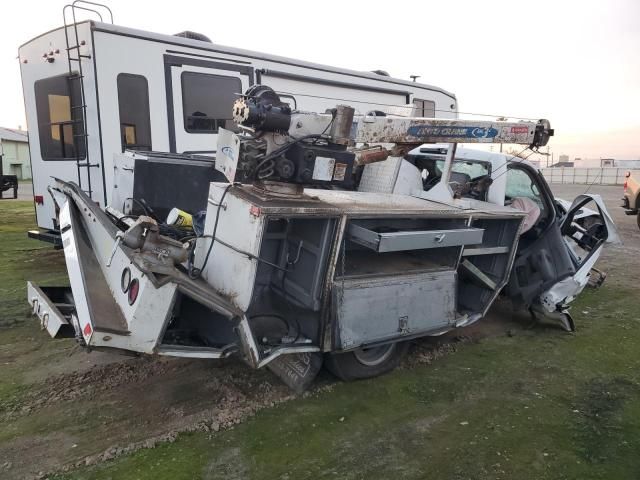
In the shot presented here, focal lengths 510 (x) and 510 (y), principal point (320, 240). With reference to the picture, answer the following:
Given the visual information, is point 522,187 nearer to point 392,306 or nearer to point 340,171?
point 392,306

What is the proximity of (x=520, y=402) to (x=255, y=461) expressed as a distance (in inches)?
84.3

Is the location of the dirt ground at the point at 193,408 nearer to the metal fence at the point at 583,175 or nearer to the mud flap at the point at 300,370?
the mud flap at the point at 300,370

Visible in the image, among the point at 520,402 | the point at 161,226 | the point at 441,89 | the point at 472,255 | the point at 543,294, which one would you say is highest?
the point at 441,89

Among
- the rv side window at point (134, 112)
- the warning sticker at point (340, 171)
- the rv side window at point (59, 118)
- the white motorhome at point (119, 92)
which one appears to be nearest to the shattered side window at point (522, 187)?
the white motorhome at point (119, 92)

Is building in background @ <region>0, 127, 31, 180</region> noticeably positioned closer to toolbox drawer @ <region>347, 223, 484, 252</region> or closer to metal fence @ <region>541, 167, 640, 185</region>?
metal fence @ <region>541, 167, 640, 185</region>

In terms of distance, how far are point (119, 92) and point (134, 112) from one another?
0.97 feet

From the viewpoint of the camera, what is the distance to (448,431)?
139 inches

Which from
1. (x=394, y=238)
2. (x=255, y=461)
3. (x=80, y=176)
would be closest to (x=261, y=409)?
(x=255, y=461)

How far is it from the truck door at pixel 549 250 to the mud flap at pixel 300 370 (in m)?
2.82

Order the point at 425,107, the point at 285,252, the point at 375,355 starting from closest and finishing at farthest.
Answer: the point at 285,252, the point at 375,355, the point at 425,107

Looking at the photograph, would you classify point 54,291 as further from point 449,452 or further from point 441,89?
point 441,89

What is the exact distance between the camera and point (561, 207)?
6.50 meters

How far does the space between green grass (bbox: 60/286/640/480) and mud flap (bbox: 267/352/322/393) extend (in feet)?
0.47

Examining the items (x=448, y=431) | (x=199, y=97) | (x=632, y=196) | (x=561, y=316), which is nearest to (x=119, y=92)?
(x=199, y=97)
